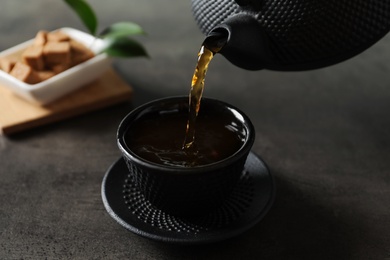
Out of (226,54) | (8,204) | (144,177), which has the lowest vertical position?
(8,204)

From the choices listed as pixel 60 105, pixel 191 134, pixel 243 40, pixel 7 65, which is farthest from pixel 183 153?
pixel 7 65

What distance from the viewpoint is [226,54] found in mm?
771

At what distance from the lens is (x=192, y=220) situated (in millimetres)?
779

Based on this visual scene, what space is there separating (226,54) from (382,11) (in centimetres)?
22

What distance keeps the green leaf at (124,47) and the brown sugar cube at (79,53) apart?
0.04 m

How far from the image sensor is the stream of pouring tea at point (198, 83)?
79cm

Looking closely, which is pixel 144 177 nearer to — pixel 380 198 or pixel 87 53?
pixel 380 198

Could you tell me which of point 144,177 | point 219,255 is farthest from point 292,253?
point 144,177

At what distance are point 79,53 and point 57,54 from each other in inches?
2.4

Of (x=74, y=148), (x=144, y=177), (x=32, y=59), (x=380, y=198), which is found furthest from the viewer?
(x=32, y=59)

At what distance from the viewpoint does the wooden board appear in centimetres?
106

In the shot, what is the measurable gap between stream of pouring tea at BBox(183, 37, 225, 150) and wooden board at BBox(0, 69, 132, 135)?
0.33m

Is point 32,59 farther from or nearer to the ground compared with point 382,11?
nearer to the ground

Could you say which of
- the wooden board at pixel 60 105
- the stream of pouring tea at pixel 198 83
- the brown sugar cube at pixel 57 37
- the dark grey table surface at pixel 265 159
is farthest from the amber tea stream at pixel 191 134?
the brown sugar cube at pixel 57 37
